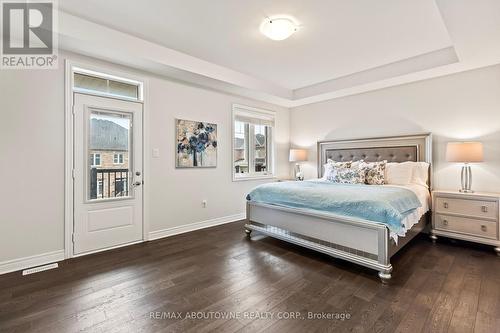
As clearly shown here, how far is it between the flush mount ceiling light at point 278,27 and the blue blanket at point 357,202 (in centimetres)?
184

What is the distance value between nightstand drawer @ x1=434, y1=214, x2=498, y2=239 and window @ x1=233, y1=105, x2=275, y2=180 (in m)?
3.07

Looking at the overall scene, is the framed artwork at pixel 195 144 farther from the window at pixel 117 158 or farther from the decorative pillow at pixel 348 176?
the decorative pillow at pixel 348 176

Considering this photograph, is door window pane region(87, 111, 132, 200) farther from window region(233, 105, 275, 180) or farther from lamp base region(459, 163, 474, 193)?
lamp base region(459, 163, 474, 193)

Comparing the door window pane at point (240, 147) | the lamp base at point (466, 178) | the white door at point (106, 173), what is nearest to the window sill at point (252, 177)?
the door window pane at point (240, 147)

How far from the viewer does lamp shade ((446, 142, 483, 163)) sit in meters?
3.13

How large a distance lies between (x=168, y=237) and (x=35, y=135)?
2.07 meters

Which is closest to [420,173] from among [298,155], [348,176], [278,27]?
[348,176]

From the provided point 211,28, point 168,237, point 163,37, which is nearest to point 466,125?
point 211,28

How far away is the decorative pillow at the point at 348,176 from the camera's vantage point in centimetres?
370

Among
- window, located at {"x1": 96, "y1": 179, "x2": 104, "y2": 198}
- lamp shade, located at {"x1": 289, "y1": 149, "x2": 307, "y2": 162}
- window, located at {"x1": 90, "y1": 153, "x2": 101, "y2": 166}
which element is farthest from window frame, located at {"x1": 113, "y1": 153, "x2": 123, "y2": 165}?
lamp shade, located at {"x1": 289, "y1": 149, "x2": 307, "y2": 162}

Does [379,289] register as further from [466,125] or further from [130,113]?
[130,113]

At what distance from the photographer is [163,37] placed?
2908 mm

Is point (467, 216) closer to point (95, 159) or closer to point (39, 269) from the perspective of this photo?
point (95, 159)

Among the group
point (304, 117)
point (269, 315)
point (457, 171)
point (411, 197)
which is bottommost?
point (269, 315)
